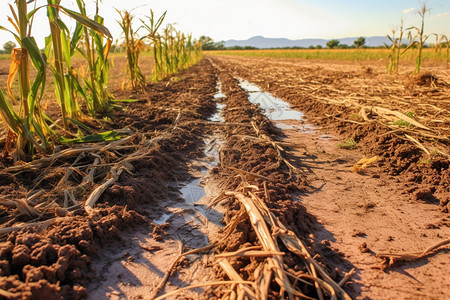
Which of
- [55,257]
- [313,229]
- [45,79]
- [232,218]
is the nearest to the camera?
[55,257]

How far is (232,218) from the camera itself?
2.05 m

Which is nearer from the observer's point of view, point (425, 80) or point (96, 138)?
point (96, 138)

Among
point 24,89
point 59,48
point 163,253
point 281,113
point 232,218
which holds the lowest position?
point 163,253

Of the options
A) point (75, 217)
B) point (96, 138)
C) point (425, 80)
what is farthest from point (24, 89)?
point (425, 80)

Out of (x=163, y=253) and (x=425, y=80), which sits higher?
(x=425, y=80)

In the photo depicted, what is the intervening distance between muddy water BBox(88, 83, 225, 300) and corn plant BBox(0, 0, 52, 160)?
1485 mm

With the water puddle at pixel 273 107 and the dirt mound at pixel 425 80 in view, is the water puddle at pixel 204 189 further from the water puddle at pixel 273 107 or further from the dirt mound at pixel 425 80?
the dirt mound at pixel 425 80

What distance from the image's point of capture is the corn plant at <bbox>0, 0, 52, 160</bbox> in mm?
2658

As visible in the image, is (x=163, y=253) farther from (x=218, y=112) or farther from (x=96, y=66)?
(x=218, y=112)

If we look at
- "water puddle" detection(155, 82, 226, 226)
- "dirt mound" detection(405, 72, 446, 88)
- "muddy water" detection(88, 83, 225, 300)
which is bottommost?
"muddy water" detection(88, 83, 225, 300)

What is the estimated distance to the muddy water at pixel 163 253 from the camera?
1611mm

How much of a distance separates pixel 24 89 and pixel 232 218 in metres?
2.33

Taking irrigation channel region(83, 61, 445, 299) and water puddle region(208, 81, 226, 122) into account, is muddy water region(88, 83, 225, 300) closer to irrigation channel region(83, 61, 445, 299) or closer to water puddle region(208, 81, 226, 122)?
irrigation channel region(83, 61, 445, 299)

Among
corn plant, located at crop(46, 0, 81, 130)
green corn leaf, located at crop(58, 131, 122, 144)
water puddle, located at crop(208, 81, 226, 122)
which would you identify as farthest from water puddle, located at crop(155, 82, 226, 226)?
corn plant, located at crop(46, 0, 81, 130)
